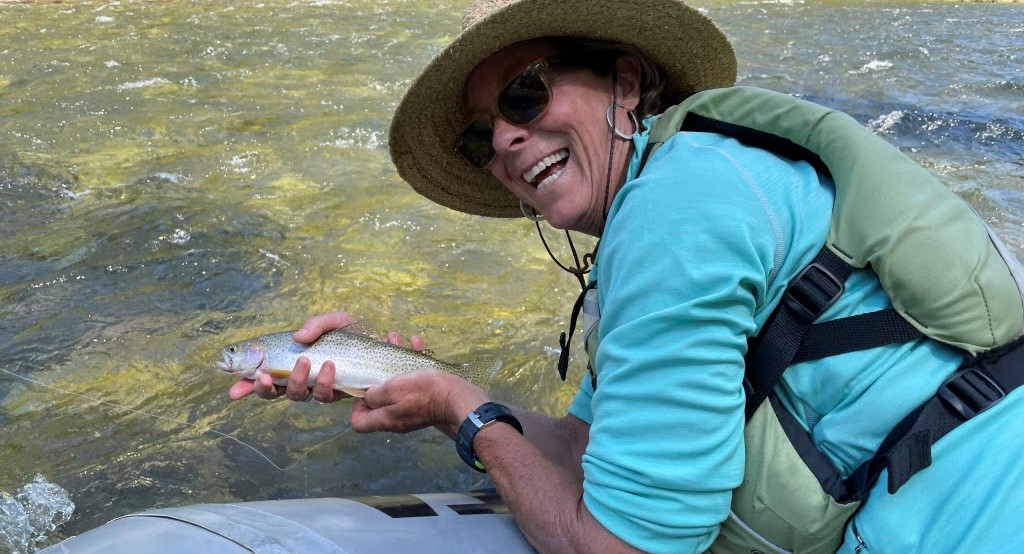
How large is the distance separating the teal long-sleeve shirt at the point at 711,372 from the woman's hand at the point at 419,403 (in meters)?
0.80

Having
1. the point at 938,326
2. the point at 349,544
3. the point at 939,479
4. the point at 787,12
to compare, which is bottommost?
the point at 787,12

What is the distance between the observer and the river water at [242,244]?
3.95 meters

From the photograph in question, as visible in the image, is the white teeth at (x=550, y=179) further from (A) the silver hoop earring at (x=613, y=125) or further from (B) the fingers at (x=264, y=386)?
(B) the fingers at (x=264, y=386)

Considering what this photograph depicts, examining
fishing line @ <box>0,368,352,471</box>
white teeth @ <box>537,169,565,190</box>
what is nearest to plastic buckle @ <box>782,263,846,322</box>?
white teeth @ <box>537,169,565,190</box>

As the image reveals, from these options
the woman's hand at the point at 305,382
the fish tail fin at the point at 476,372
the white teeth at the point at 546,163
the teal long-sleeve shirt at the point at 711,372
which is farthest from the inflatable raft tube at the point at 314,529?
the white teeth at the point at 546,163

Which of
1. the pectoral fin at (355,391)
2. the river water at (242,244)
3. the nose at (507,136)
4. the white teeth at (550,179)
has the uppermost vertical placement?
the nose at (507,136)

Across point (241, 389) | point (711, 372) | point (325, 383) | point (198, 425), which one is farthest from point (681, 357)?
point (198, 425)

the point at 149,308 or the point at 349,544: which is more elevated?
the point at 349,544

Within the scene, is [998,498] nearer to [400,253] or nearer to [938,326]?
[938,326]

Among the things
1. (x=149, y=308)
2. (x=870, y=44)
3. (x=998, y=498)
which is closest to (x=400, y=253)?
(x=149, y=308)

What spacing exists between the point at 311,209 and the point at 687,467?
5.47 metres

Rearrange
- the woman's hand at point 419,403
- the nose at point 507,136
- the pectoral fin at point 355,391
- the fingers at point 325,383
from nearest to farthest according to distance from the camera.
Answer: the nose at point 507,136, the woman's hand at point 419,403, the fingers at point 325,383, the pectoral fin at point 355,391

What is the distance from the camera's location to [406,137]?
10.4ft

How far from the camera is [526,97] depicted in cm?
251
